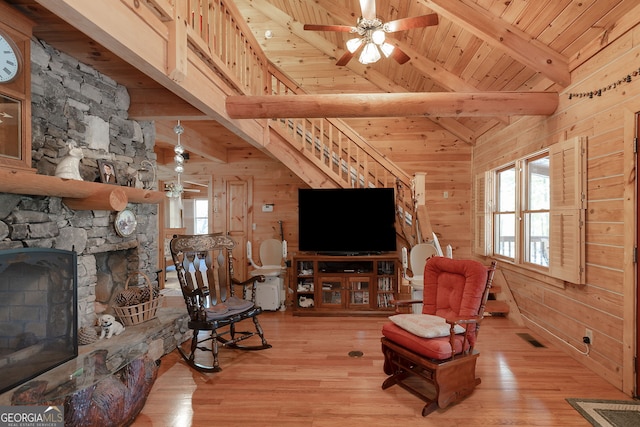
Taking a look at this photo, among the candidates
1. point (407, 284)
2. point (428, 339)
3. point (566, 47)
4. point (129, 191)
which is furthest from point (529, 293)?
point (129, 191)

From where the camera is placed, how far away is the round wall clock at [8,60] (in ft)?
6.61

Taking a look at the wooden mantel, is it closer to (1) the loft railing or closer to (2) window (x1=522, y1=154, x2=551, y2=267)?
(1) the loft railing

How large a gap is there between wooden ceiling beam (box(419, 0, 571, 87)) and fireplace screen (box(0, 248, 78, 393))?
3848 millimetres

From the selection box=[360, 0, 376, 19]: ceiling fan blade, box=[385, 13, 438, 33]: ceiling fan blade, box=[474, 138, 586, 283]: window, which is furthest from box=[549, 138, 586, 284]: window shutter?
box=[360, 0, 376, 19]: ceiling fan blade

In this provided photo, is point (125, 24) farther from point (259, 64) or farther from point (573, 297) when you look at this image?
point (573, 297)

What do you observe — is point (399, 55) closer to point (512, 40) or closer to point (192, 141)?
point (512, 40)

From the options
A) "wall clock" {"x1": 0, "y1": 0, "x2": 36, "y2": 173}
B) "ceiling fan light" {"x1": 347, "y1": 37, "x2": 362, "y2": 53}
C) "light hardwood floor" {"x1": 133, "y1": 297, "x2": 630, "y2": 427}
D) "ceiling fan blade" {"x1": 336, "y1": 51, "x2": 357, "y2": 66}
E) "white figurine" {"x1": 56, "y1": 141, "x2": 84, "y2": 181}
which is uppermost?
"ceiling fan blade" {"x1": 336, "y1": 51, "x2": 357, "y2": 66}

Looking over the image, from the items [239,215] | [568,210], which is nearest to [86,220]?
[239,215]

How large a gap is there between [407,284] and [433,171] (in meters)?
2.12

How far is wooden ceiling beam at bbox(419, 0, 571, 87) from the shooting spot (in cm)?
323

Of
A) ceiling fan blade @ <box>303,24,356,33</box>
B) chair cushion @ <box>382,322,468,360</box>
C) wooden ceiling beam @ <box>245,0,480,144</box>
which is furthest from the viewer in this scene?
wooden ceiling beam @ <box>245,0,480,144</box>

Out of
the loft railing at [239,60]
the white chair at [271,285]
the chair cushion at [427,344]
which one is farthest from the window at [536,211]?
the white chair at [271,285]

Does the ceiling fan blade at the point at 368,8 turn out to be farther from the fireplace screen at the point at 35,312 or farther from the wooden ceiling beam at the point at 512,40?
the fireplace screen at the point at 35,312

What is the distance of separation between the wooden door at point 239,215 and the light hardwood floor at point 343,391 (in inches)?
116
